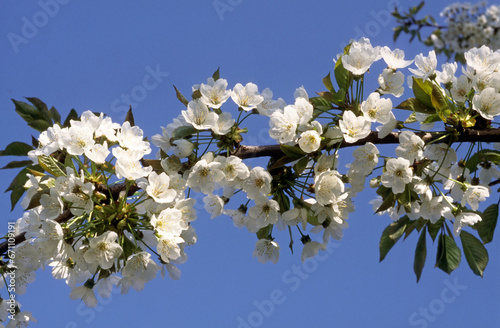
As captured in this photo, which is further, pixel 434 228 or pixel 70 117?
pixel 434 228

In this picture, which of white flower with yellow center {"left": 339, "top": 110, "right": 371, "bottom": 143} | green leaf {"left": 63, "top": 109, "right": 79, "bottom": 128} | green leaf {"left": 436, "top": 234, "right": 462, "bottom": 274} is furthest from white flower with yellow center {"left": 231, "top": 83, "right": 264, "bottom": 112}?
green leaf {"left": 436, "top": 234, "right": 462, "bottom": 274}

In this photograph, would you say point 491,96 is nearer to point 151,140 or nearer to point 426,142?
point 426,142

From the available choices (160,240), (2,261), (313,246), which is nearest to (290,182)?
(313,246)

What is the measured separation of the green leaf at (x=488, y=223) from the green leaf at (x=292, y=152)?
99cm

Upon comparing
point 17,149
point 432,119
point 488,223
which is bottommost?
point 488,223

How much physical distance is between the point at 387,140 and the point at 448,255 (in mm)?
701

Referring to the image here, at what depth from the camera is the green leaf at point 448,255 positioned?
218 centimetres

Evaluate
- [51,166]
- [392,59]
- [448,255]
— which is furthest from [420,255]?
[51,166]

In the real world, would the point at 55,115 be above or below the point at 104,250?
above

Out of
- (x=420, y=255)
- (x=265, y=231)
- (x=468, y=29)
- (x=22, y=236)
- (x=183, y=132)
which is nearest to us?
(x=183, y=132)

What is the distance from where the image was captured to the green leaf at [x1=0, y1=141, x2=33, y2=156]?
82.7 inches

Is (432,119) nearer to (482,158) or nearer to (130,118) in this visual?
(482,158)

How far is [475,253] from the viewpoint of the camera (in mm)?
2191

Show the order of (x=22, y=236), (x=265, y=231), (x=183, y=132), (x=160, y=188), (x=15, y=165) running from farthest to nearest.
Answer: (x=15, y=165)
(x=265, y=231)
(x=22, y=236)
(x=183, y=132)
(x=160, y=188)
